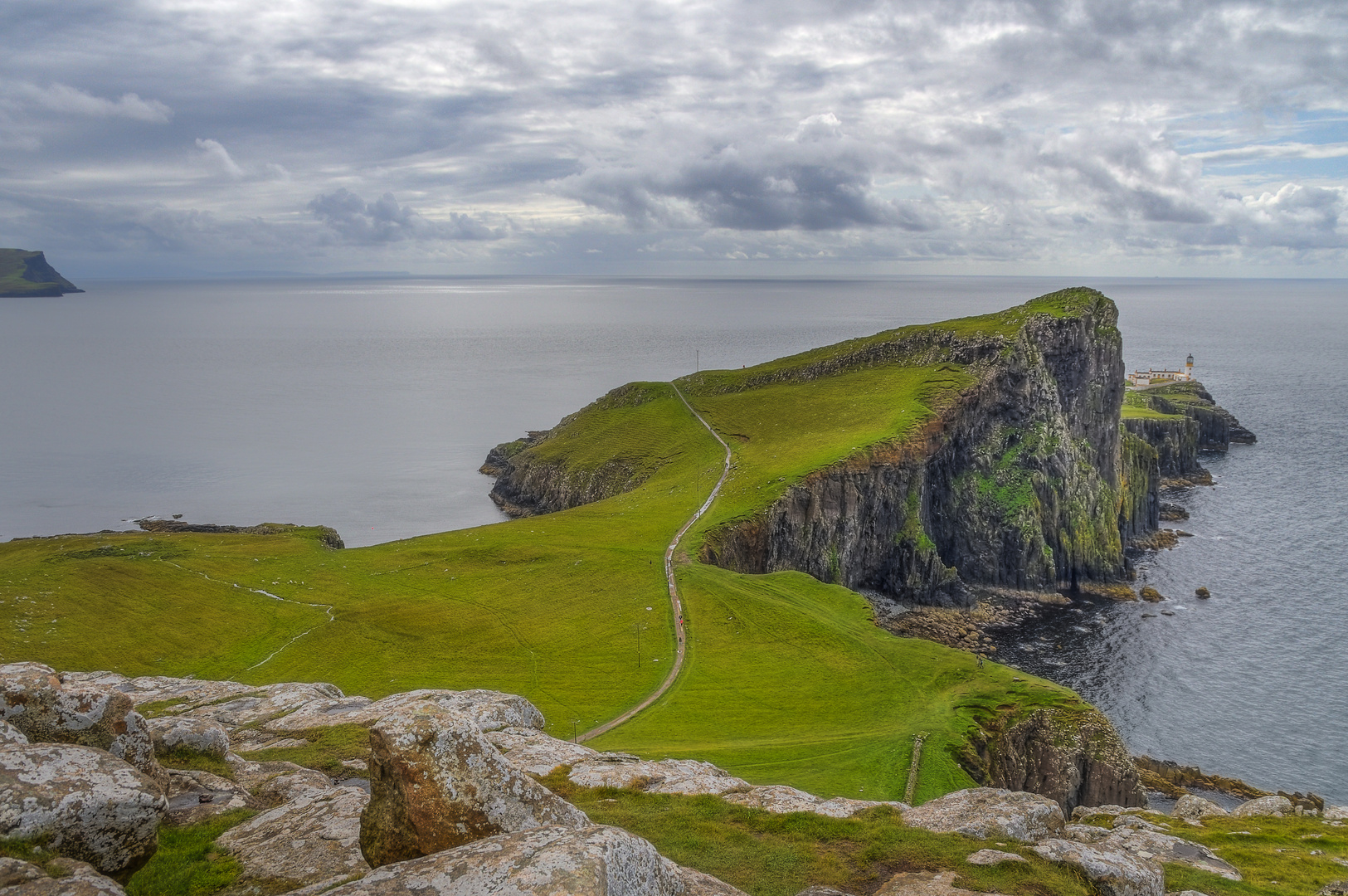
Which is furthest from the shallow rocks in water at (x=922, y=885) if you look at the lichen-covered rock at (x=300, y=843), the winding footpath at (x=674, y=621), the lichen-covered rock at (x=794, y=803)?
the winding footpath at (x=674, y=621)

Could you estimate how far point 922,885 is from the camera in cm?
1856

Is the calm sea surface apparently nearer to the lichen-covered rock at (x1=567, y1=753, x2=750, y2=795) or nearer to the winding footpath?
the winding footpath

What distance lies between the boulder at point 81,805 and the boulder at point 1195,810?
35976mm

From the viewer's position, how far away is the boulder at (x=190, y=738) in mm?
21052

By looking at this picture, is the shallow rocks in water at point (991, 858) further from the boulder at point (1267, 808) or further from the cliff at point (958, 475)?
the cliff at point (958, 475)

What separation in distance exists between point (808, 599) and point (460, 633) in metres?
27.5

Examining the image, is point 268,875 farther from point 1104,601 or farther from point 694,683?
point 1104,601

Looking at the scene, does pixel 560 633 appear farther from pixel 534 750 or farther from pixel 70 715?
pixel 70 715

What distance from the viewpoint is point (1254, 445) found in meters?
167

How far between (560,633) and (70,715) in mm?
43189

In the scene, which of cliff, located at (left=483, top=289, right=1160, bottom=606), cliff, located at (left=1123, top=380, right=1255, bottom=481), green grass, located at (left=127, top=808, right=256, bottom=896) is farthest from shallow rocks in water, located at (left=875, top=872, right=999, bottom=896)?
cliff, located at (left=1123, top=380, right=1255, bottom=481)

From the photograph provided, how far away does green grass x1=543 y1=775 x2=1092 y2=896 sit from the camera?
62.8ft

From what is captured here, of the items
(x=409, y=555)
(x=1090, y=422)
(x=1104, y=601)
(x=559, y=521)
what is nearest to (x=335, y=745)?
(x=409, y=555)

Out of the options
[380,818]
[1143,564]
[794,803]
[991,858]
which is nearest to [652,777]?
[794,803]
